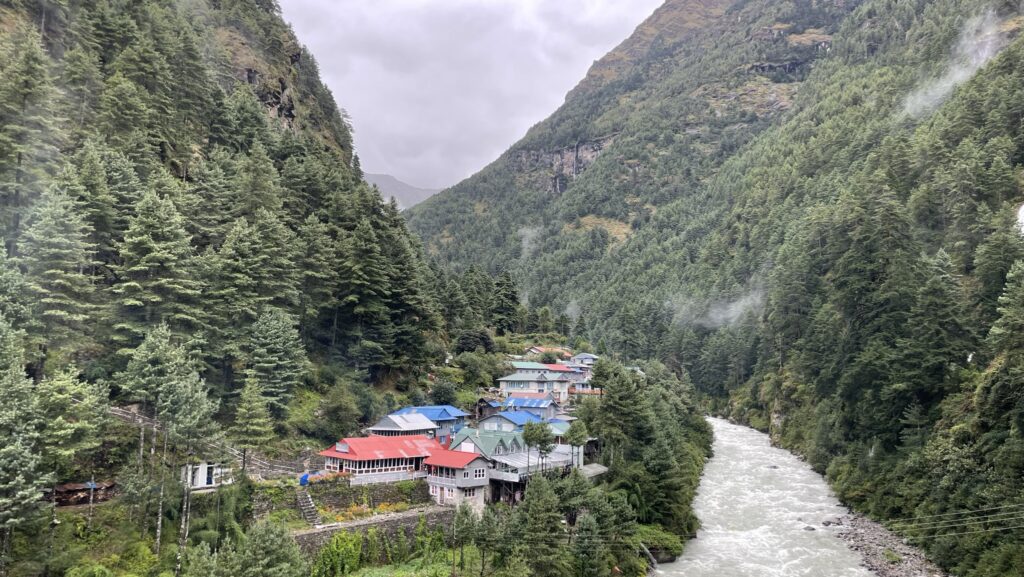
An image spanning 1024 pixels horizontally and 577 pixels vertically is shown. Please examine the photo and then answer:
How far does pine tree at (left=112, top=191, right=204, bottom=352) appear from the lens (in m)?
35.0

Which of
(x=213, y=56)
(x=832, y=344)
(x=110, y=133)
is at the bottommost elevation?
(x=832, y=344)

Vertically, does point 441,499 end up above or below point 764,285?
below

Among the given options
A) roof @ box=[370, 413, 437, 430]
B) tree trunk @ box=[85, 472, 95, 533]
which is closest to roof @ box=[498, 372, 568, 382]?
roof @ box=[370, 413, 437, 430]

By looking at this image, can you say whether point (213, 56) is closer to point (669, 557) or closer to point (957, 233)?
point (669, 557)

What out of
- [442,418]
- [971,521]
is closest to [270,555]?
[442,418]

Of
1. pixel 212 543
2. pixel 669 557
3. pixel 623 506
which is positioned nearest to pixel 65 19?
pixel 212 543

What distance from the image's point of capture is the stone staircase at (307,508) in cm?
3266

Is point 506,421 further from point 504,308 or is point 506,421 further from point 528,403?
point 504,308

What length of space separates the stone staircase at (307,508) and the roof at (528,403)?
26336 millimetres

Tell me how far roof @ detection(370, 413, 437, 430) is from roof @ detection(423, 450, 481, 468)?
4.80 meters

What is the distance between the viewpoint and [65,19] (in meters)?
51.9

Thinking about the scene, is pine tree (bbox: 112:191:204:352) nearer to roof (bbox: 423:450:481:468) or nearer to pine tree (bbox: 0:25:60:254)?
pine tree (bbox: 0:25:60:254)

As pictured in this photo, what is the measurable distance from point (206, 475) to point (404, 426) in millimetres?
14749

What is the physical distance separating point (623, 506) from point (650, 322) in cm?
9200
